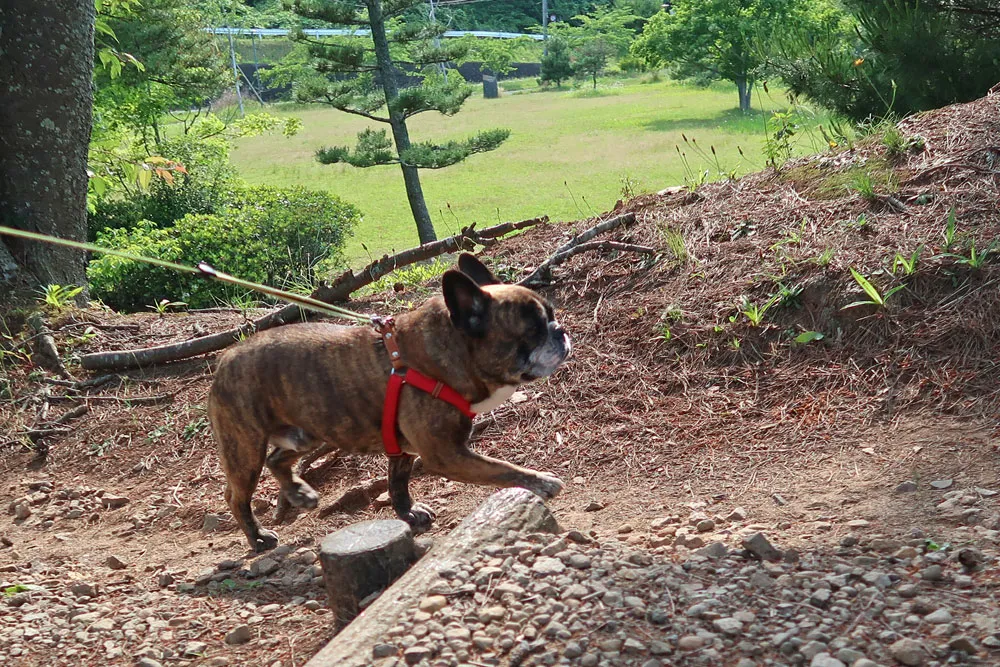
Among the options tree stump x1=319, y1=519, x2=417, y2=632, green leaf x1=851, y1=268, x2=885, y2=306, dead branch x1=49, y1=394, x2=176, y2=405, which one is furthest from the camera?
dead branch x1=49, y1=394, x2=176, y2=405

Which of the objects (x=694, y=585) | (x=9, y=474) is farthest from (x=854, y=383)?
(x=9, y=474)

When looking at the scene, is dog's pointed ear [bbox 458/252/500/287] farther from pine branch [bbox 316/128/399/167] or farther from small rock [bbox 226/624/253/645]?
pine branch [bbox 316/128/399/167]

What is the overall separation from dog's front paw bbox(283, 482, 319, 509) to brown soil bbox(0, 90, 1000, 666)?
181 mm

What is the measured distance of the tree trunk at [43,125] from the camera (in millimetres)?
7875

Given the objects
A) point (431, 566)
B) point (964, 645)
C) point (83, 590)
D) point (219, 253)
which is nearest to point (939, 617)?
point (964, 645)

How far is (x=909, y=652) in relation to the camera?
2.67 m

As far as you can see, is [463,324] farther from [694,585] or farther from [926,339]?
[926,339]

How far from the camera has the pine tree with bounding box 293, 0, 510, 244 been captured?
14602 mm

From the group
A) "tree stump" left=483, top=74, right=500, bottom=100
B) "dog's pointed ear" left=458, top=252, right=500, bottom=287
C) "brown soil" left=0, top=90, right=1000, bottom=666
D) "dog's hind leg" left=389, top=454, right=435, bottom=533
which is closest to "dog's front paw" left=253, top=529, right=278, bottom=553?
"brown soil" left=0, top=90, right=1000, bottom=666

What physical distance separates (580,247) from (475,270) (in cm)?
208

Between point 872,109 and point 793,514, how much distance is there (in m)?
5.94

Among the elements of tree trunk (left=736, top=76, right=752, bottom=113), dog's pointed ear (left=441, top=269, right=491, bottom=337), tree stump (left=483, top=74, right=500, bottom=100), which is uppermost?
tree stump (left=483, top=74, right=500, bottom=100)

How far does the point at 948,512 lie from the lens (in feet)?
12.6

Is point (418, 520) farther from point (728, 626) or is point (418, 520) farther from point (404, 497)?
point (728, 626)
